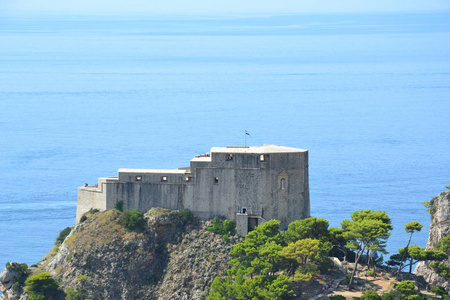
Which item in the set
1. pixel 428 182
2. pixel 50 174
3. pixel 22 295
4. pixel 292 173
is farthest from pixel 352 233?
pixel 50 174

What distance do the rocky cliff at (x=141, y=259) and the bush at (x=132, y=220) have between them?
32 centimetres

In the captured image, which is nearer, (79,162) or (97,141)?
(79,162)

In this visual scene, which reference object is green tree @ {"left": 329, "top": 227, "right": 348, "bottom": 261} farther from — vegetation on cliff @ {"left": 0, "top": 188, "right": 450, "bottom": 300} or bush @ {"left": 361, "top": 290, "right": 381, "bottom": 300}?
bush @ {"left": 361, "top": 290, "right": 381, "bottom": 300}

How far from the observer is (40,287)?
85.6 metres

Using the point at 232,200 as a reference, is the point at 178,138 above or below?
above

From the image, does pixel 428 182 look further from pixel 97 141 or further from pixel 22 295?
pixel 22 295

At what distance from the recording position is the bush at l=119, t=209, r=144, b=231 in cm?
8925

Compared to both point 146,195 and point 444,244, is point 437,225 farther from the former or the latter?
point 146,195

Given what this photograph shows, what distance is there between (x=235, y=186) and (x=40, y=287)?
18.2 metres

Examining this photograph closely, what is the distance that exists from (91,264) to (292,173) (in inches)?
729

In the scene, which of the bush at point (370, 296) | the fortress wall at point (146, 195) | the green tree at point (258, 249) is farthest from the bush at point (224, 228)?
the bush at point (370, 296)

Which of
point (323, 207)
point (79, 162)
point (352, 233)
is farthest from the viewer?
point (79, 162)

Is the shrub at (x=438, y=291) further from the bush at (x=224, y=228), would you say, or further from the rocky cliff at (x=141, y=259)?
the bush at (x=224, y=228)

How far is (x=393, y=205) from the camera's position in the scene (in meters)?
139
